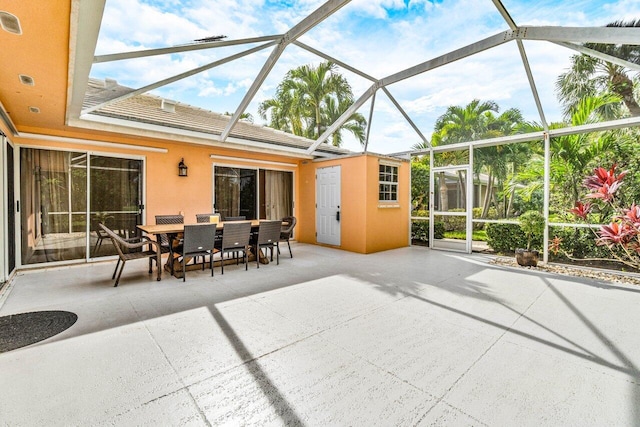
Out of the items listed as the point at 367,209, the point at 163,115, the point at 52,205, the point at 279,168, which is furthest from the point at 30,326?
the point at 279,168

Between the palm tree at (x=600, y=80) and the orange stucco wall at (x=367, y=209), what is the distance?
3728 millimetres

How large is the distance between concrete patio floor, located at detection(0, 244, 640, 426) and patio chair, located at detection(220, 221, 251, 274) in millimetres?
858

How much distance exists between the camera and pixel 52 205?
5281 millimetres

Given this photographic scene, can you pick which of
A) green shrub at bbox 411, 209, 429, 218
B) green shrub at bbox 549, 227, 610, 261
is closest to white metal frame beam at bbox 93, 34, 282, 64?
green shrub at bbox 411, 209, 429, 218

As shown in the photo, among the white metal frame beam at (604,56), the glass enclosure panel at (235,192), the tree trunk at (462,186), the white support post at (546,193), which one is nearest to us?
the white metal frame beam at (604,56)

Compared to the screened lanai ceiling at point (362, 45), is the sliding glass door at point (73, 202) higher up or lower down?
lower down

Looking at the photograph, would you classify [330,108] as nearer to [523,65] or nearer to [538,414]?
[523,65]

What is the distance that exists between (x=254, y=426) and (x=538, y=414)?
167 centimetres

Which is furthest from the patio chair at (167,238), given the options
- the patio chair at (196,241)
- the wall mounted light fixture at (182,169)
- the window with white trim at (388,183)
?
the window with white trim at (388,183)

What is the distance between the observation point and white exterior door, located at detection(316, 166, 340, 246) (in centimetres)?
776

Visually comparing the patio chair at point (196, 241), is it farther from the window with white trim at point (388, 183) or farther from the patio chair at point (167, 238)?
the window with white trim at point (388, 183)

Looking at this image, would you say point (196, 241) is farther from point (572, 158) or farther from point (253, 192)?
point (572, 158)

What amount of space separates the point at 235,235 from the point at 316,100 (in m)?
8.91

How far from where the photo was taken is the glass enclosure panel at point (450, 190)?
23.9 ft
